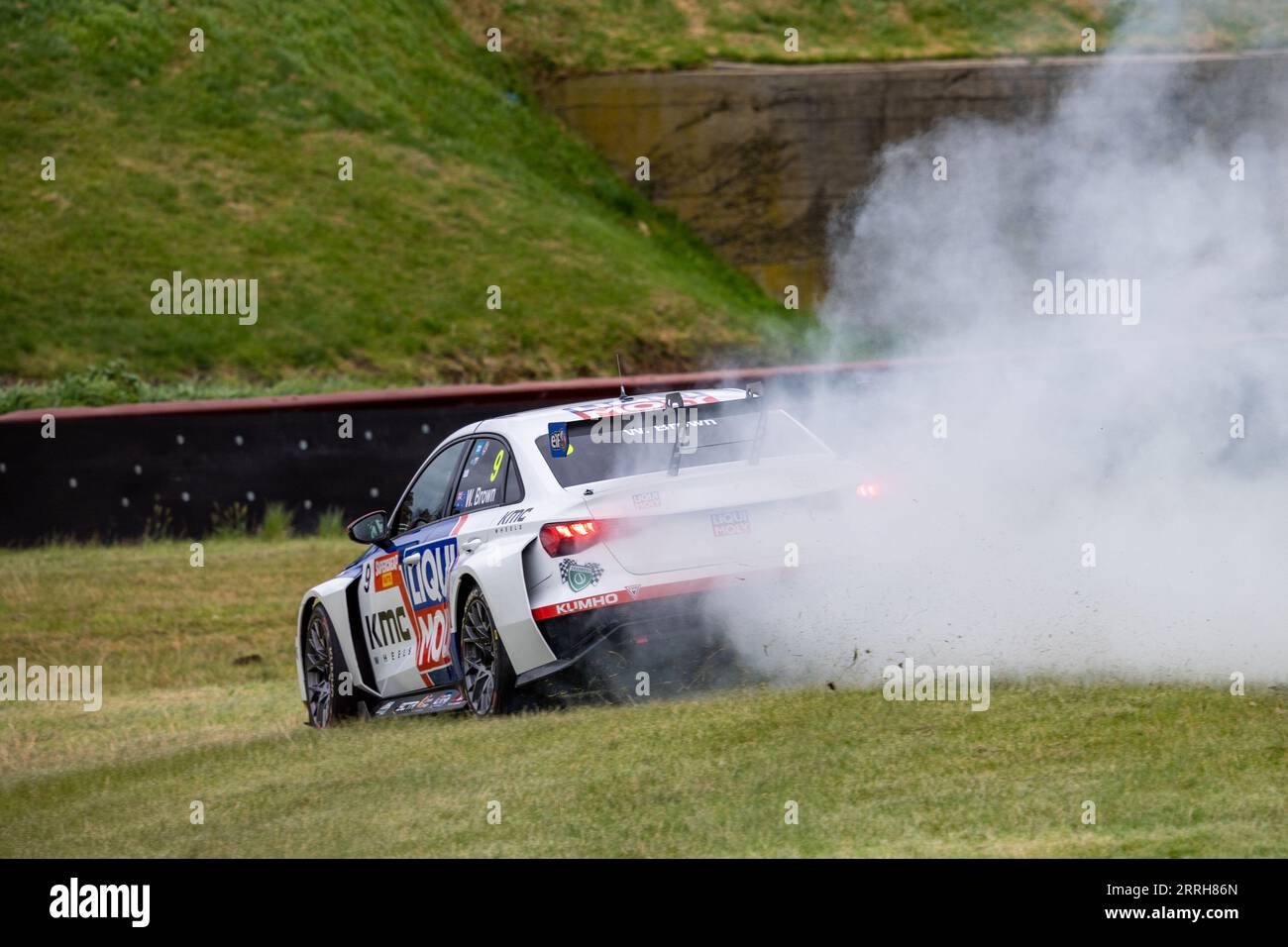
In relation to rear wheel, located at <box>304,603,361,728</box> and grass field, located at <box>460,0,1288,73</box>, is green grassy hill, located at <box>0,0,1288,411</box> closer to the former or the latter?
grass field, located at <box>460,0,1288,73</box>

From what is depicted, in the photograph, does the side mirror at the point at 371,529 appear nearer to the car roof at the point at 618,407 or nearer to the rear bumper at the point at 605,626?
the car roof at the point at 618,407

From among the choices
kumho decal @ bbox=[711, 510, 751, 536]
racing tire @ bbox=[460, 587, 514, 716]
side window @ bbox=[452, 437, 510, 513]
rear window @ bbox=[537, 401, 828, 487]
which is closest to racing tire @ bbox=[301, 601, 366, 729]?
side window @ bbox=[452, 437, 510, 513]

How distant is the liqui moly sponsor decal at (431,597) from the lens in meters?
9.74

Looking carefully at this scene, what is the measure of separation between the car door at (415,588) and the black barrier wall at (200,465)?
28.7 feet

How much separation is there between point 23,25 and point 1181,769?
1255 inches

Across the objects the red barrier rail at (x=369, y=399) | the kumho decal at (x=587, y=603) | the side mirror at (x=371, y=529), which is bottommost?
the kumho decal at (x=587, y=603)

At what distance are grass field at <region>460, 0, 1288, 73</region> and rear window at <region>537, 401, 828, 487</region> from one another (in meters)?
28.6

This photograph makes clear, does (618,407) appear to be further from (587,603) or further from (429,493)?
(429,493)

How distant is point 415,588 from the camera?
10.2m

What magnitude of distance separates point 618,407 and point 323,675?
276 centimetres

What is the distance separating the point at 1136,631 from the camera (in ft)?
28.9

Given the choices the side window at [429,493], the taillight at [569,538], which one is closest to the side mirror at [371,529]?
the side window at [429,493]

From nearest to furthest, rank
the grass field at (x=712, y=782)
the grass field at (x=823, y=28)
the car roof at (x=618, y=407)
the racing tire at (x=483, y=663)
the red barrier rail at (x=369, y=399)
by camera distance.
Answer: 1. the grass field at (x=712, y=782)
2. the racing tire at (x=483, y=663)
3. the car roof at (x=618, y=407)
4. the red barrier rail at (x=369, y=399)
5. the grass field at (x=823, y=28)

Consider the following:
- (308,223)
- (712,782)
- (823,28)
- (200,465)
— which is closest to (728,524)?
(712,782)
